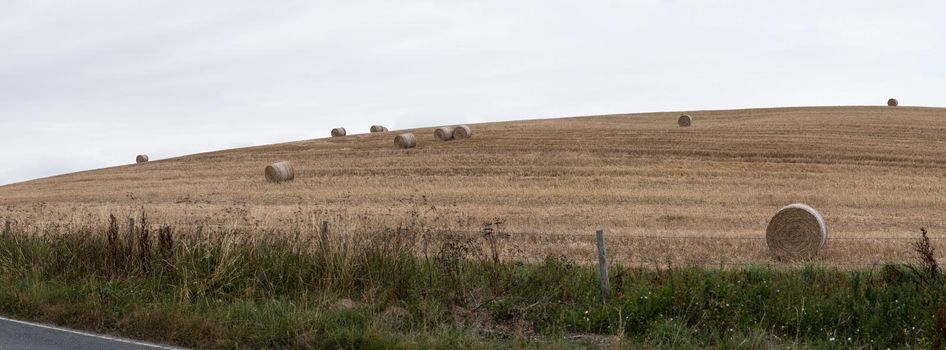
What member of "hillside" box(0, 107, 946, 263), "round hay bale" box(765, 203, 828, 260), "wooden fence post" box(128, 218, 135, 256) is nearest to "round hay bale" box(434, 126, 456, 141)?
"hillside" box(0, 107, 946, 263)

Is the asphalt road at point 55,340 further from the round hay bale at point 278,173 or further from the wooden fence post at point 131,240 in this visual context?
the round hay bale at point 278,173

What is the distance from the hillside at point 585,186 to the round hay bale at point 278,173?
0.58 m

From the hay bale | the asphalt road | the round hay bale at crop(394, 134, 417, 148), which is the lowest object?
the asphalt road

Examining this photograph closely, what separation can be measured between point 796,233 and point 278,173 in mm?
22489

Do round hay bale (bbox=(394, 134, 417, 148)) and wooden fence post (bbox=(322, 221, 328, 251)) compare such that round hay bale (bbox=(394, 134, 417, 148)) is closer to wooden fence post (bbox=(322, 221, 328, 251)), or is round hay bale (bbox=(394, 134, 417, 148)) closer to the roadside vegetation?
the roadside vegetation

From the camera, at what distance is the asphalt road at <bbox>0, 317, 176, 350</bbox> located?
9.66 m

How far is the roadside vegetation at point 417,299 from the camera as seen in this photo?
930 centimetres

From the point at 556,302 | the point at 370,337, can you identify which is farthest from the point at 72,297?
the point at 556,302

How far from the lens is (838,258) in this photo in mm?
18188

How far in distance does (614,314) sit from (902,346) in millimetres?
2812

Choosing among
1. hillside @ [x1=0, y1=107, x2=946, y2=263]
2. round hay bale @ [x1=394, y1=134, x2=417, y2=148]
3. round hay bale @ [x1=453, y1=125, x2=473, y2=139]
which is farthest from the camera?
round hay bale @ [x1=453, y1=125, x2=473, y2=139]

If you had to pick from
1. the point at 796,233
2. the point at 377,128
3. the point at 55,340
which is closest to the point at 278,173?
the point at 796,233

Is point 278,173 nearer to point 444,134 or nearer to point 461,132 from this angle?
point 444,134

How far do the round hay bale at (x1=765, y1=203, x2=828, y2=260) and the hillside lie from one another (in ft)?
1.24
